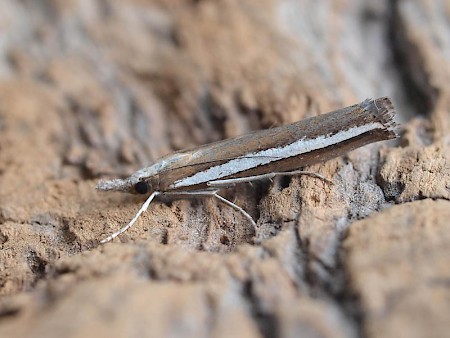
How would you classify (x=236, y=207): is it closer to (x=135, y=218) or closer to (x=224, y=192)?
(x=224, y=192)

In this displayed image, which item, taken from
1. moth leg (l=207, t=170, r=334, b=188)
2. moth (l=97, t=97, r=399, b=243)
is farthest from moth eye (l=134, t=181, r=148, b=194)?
moth leg (l=207, t=170, r=334, b=188)

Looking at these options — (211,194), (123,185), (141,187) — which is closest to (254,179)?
(211,194)

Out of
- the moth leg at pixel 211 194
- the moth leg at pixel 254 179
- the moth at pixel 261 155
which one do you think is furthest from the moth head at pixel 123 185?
the moth leg at pixel 254 179

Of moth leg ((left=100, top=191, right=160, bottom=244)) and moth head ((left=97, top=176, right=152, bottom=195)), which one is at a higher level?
moth head ((left=97, top=176, right=152, bottom=195))

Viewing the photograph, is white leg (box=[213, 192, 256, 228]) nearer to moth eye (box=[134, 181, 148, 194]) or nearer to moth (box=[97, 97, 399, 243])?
moth (box=[97, 97, 399, 243])

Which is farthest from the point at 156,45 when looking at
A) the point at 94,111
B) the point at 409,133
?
the point at 409,133

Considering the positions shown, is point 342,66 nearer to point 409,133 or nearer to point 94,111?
point 409,133

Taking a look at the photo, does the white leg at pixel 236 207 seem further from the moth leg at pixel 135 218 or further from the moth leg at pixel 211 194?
the moth leg at pixel 135 218

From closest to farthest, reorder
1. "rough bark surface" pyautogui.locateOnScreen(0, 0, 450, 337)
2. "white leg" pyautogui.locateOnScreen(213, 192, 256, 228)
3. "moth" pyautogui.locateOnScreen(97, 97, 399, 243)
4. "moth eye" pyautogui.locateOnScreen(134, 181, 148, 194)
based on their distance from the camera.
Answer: "rough bark surface" pyautogui.locateOnScreen(0, 0, 450, 337), "white leg" pyautogui.locateOnScreen(213, 192, 256, 228), "moth" pyautogui.locateOnScreen(97, 97, 399, 243), "moth eye" pyautogui.locateOnScreen(134, 181, 148, 194)
